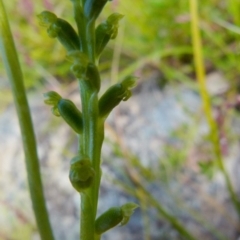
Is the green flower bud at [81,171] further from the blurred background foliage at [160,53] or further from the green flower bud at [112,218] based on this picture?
the blurred background foliage at [160,53]

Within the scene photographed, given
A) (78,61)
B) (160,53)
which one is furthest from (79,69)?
(160,53)

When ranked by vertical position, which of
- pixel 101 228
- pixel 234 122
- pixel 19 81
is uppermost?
pixel 234 122

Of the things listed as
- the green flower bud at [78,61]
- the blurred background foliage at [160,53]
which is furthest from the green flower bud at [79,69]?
the blurred background foliage at [160,53]

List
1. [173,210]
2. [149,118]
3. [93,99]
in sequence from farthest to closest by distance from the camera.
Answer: [149,118] → [173,210] → [93,99]

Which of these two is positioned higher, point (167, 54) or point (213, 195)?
point (167, 54)

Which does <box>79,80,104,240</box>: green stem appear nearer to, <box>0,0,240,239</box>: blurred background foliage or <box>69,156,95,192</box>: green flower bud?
<box>69,156,95,192</box>: green flower bud

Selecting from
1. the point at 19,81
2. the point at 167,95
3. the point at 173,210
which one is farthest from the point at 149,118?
the point at 19,81

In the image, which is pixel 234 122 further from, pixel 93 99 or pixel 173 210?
pixel 93 99

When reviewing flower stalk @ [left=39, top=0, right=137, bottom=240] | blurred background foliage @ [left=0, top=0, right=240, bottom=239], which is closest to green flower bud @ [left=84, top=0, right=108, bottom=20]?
flower stalk @ [left=39, top=0, right=137, bottom=240]

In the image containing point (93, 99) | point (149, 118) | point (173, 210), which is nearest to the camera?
point (93, 99)
